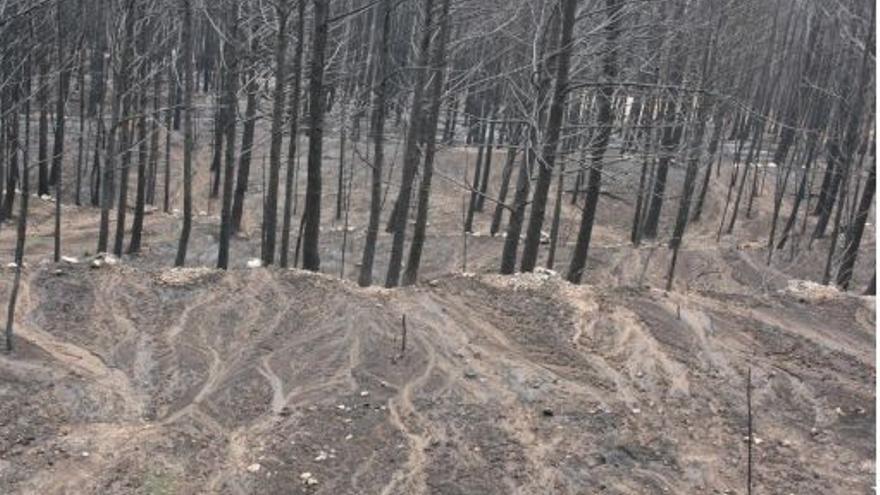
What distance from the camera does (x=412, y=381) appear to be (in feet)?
34.7

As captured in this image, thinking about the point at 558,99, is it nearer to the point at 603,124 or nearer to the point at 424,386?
the point at 603,124

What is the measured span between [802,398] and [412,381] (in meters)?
4.88

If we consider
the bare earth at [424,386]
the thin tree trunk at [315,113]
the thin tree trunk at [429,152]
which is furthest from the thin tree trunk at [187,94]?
the bare earth at [424,386]

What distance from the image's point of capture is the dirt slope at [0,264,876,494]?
8.69 meters

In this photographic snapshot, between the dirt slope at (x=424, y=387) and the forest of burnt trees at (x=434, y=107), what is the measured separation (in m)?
2.03

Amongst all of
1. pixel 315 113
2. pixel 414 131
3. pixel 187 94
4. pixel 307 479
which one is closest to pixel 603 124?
pixel 414 131

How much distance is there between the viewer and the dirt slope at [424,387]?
8688 mm

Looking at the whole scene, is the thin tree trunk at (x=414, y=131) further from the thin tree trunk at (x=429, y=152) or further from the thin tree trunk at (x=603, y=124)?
the thin tree trunk at (x=603, y=124)

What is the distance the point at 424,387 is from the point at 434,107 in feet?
23.5

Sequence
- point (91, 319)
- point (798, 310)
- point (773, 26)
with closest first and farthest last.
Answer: point (91, 319) < point (798, 310) < point (773, 26)

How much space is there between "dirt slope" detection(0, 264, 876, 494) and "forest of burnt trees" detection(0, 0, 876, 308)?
6.66 feet

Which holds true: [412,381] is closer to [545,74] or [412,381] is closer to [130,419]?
[130,419]

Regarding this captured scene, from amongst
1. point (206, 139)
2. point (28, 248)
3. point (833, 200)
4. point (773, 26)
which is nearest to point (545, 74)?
point (28, 248)

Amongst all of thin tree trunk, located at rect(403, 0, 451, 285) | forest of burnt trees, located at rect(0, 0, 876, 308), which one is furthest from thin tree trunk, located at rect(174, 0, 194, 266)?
thin tree trunk, located at rect(403, 0, 451, 285)
